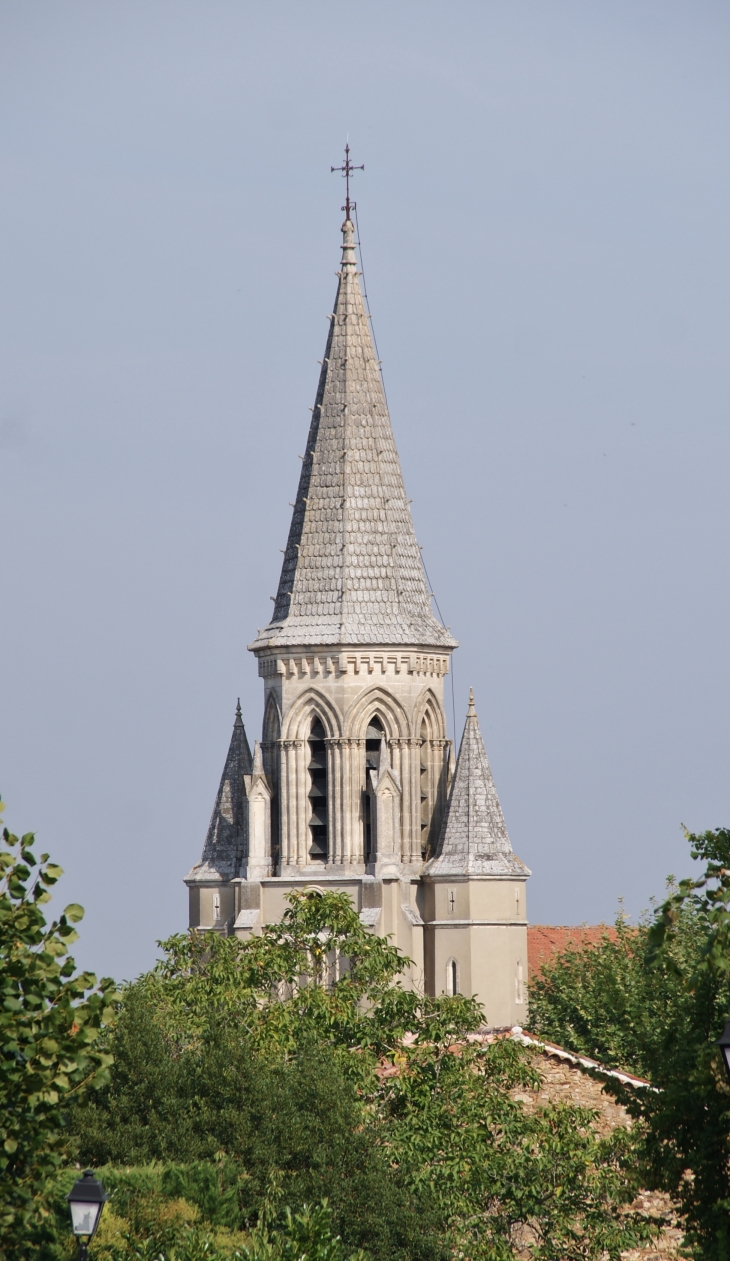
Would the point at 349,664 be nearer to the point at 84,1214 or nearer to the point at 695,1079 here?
the point at 695,1079

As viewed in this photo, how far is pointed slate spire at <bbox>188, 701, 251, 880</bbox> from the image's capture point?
65925 mm

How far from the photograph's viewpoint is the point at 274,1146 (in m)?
33.2

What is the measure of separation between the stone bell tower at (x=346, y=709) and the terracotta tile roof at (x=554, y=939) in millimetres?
5016

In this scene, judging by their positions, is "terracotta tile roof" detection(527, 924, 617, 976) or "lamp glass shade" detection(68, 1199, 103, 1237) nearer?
"lamp glass shade" detection(68, 1199, 103, 1237)

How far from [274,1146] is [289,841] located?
3085cm

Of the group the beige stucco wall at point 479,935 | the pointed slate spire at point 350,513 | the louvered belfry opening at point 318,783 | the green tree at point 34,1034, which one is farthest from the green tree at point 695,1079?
the pointed slate spire at point 350,513

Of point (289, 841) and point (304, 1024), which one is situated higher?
point (289, 841)

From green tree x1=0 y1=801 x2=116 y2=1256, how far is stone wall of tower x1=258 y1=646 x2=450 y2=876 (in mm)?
43186

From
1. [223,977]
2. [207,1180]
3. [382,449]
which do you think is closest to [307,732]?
[382,449]

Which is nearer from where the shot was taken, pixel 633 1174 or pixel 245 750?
pixel 633 1174

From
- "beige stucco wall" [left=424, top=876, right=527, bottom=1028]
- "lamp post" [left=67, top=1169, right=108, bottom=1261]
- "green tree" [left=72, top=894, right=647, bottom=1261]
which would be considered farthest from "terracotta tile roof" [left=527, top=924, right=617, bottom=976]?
"lamp post" [left=67, top=1169, right=108, bottom=1261]

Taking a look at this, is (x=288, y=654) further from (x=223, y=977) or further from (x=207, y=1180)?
(x=207, y=1180)

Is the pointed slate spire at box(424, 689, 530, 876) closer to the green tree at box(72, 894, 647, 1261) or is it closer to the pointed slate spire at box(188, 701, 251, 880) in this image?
the pointed slate spire at box(188, 701, 251, 880)

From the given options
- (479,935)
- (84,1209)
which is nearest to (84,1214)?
(84,1209)
